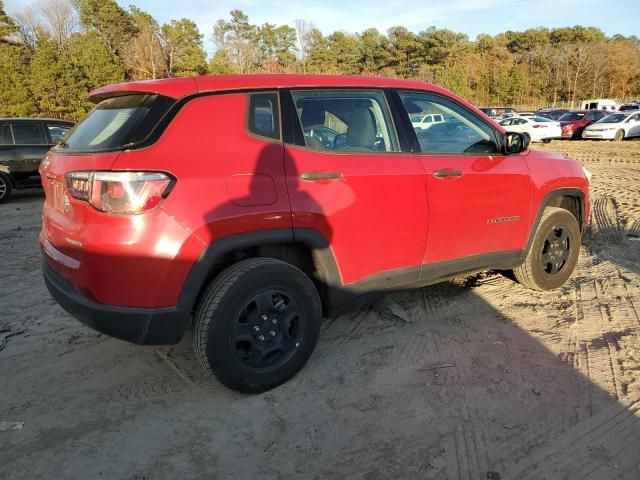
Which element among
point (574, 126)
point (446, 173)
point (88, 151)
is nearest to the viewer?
point (88, 151)

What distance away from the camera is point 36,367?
3348 millimetres

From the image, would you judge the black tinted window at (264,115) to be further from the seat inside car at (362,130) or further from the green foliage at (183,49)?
the green foliage at (183,49)

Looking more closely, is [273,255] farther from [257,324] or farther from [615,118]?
[615,118]

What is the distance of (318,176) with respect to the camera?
2.95 metres

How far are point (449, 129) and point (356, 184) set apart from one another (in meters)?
1.14

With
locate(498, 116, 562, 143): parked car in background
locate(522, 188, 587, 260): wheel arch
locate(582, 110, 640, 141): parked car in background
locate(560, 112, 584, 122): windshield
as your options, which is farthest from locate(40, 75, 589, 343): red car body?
locate(560, 112, 584, 122): windshield

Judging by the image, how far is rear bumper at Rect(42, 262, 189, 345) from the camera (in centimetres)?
258

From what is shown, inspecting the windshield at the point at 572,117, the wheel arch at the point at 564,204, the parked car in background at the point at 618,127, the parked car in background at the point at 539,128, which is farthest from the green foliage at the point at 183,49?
the wheel arch at the point at 564,204

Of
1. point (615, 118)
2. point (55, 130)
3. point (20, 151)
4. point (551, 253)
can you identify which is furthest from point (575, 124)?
point (20, 151)

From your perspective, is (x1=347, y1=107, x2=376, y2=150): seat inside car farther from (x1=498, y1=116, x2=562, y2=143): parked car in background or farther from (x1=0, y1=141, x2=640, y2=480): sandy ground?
(x1=498, y1=116, x2=562, y2=143): parked car in background

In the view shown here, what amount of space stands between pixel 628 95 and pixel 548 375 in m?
71.8

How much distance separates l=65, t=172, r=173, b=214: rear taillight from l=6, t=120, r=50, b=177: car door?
27.9 ft

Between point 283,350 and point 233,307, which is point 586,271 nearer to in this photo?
point 283,350

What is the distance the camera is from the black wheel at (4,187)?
971 cm
